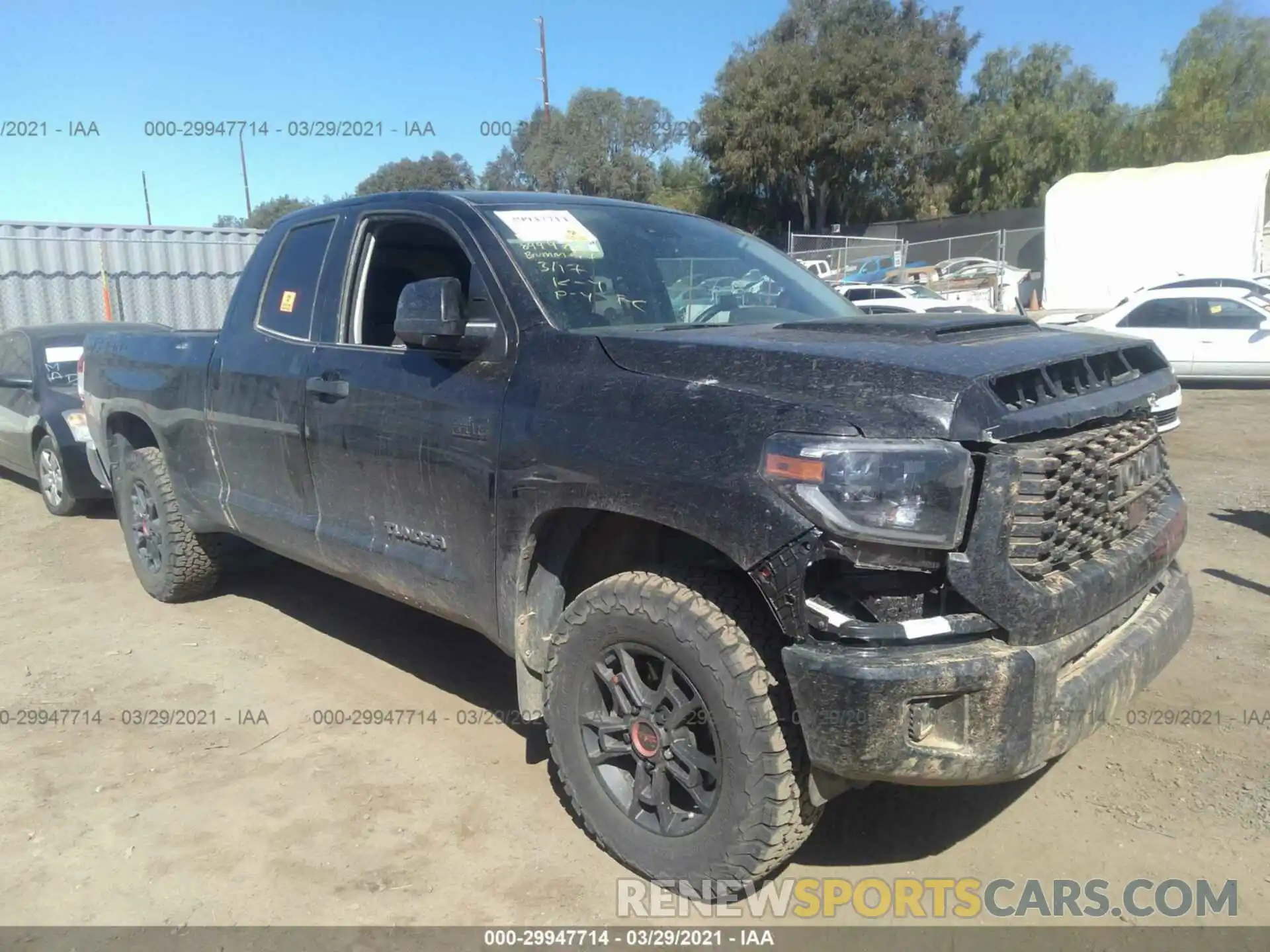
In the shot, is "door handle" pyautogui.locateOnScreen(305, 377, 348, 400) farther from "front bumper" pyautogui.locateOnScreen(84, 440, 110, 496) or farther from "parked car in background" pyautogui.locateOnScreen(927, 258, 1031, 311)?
"parked car in background" pyautogui.locateOnScreen(927, 258, 1031, 311)

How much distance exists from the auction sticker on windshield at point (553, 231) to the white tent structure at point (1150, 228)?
2385cm

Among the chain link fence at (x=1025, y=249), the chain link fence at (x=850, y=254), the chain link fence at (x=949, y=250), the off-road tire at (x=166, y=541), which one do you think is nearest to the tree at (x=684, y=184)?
the chain link fence at (x=850, y=254)

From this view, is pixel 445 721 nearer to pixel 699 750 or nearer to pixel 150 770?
pixel 150 770

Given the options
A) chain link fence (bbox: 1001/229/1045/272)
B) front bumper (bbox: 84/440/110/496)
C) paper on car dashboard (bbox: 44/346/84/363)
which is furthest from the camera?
chain link fence (bbox: 1001/229/1045/272)

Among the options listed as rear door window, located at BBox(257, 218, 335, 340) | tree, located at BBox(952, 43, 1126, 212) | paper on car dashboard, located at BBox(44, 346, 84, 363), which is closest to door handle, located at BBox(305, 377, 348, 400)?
rear door window, located at BBox(257, 218, 335, 340)

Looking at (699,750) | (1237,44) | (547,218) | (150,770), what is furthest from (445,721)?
(1237,44)

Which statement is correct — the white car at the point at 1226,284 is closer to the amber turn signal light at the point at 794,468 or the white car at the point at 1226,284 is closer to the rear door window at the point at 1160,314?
the rear door window at the point at 1160,314

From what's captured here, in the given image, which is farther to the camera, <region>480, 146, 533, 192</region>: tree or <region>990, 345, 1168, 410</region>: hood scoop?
<region>480, 146, 533, 192</region>: tree

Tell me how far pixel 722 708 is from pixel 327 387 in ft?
7.01

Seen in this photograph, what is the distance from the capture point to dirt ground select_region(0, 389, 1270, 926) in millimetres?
3035

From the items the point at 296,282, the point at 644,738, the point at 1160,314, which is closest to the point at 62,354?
the point at 296,282

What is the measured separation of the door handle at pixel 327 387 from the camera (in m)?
3.83

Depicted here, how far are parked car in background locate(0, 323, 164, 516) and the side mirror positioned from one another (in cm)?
521

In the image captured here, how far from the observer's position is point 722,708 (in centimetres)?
262
